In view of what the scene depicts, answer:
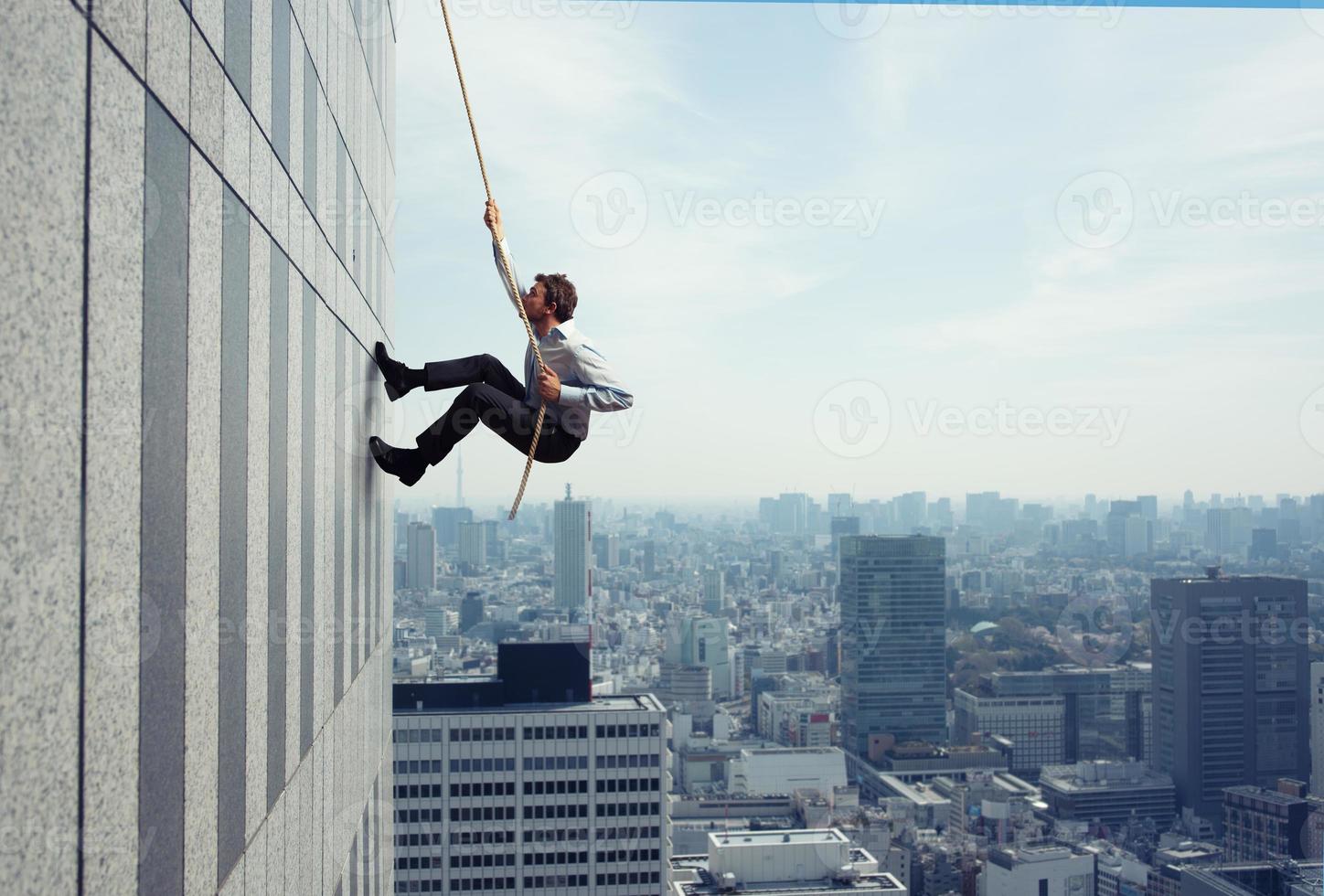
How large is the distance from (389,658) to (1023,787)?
33.7 m

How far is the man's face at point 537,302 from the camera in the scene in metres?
4.20

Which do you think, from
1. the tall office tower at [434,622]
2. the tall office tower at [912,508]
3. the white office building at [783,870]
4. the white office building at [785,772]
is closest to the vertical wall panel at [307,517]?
the white office building at [783,870]

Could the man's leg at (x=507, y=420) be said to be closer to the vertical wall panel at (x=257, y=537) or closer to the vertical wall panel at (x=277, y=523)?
the vertical wall panel at (x=277, y=523)

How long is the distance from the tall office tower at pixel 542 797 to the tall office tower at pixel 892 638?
782 inches

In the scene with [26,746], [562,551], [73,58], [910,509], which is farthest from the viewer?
[910,509]

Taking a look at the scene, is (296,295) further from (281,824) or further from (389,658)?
(389,658)

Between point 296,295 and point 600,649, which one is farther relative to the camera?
point 600,649

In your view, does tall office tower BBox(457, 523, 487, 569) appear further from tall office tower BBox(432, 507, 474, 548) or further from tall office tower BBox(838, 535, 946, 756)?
tall office tower BBox(838, 535, 946, 756)

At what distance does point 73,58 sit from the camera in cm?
142

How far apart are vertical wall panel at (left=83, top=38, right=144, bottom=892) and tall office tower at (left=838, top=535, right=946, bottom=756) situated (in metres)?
45.1

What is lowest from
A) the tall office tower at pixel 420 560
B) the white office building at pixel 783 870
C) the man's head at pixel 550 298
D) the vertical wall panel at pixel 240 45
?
the white office building at pixel 783 870

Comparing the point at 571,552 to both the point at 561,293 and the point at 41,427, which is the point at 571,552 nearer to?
the point at 561,293

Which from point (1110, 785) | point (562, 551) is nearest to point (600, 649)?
point (562, 551)

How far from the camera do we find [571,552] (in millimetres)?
48562
